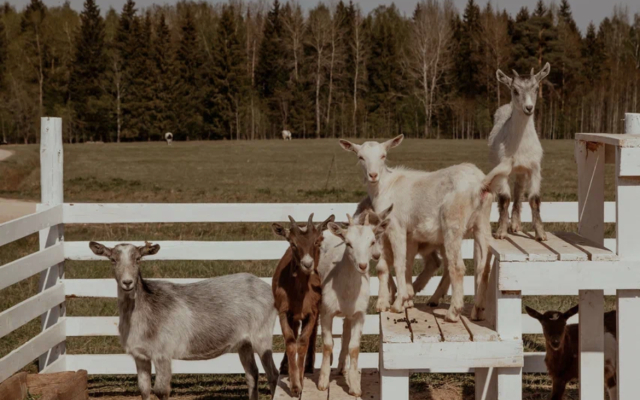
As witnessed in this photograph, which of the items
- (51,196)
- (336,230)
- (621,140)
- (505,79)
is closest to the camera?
(621,140)

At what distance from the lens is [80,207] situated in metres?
7.40

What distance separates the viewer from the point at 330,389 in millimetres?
5590

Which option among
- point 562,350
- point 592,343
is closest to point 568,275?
point 592,343

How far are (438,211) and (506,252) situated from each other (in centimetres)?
77

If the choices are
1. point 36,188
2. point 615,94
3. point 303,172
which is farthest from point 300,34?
point 36,188

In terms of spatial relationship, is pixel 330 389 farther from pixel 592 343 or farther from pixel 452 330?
pixel 592 343

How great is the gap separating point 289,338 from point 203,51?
77.0 meters

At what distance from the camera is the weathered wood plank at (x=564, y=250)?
15.8ft

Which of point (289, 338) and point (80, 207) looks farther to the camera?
point (80, 207)

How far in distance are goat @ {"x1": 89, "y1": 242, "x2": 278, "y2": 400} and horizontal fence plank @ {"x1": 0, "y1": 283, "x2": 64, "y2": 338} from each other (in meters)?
1.00

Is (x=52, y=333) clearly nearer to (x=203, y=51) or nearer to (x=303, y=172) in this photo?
→ (x=303, y=172)

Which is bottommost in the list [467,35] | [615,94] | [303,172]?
[303,172]

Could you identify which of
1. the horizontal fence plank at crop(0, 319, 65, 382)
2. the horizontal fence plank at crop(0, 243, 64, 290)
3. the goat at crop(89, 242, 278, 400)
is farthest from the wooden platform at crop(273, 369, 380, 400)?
the horizontal fence plank at crop(0, 243, 64, 290)

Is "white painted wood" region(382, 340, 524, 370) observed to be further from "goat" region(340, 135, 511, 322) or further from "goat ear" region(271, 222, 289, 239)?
"goat ear" region(271, 222, 289, 239)
